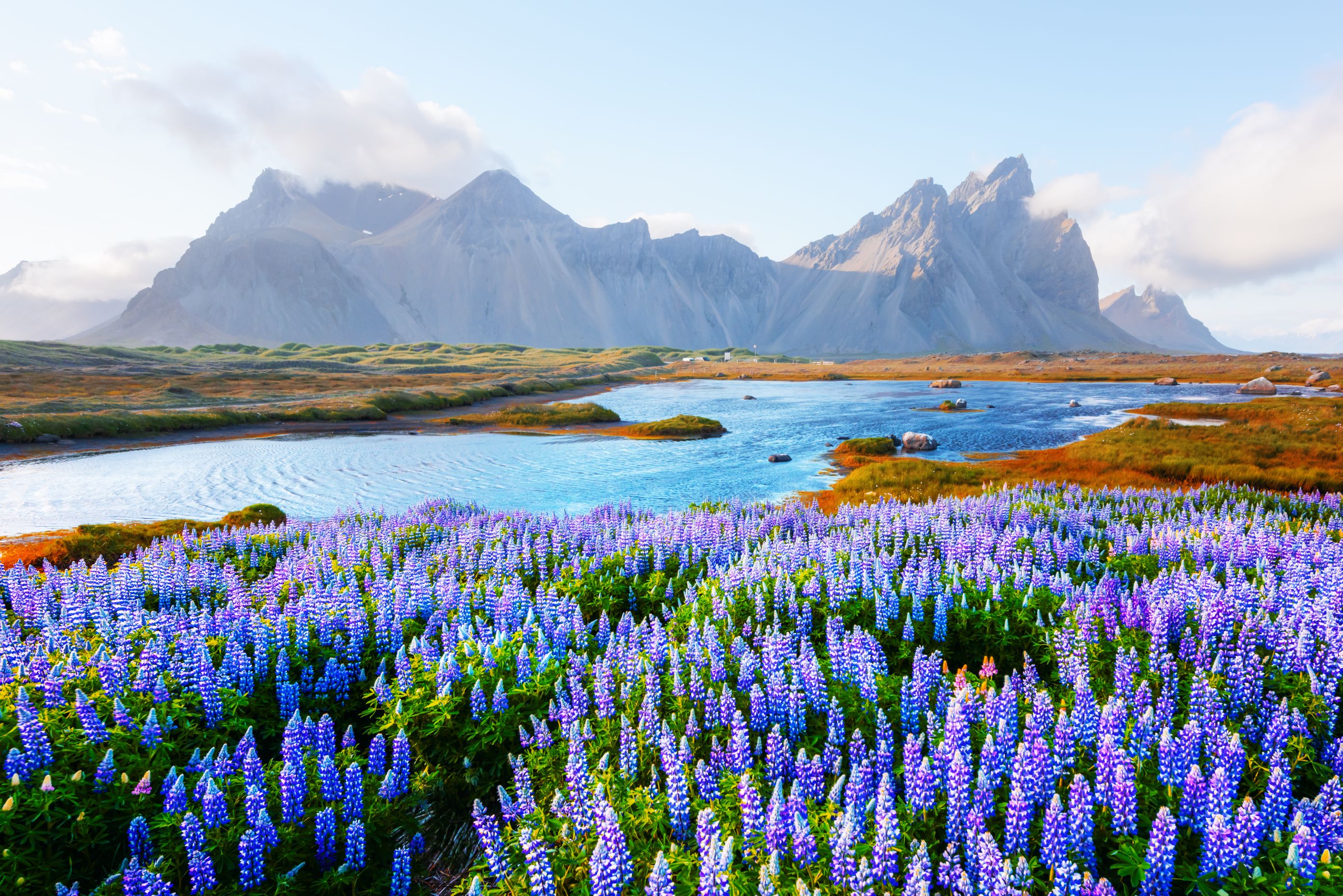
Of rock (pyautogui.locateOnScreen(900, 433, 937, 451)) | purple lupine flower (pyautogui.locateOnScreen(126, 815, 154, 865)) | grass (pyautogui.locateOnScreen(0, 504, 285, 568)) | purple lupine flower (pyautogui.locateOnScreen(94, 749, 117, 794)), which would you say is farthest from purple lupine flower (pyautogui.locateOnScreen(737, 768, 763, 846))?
rock (pyautogui.locateOnScreen(900, 433, 937, 451))

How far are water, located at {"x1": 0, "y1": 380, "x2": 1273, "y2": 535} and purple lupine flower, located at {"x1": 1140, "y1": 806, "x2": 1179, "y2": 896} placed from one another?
25.2 metres

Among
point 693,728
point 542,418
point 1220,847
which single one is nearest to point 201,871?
point 693,728

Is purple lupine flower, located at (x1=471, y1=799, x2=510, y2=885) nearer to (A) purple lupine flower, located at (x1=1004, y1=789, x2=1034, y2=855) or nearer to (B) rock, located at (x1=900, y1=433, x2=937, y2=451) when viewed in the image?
(A) purple lupine flower, located at (x1=1004, y1=789, x2=1034, y2=855)

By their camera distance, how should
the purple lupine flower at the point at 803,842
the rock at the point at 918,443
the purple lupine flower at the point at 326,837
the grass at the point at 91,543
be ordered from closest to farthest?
1. the purple lupine flower at the point at 803,842
2. the purple lupine flower at the point at 326,837
3. the grass at the point at 91,543
4. the rock at the point at 918,443

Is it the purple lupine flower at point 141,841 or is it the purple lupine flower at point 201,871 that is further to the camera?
the purple lupine flower at point 141,841

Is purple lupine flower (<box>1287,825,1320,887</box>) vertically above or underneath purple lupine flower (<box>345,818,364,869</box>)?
above

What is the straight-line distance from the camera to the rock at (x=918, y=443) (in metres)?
46.0

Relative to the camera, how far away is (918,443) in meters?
46.3

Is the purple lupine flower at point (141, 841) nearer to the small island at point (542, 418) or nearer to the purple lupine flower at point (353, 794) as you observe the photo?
the purple lupine flower at point (353, 794)

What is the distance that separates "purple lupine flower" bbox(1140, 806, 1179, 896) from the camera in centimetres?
372

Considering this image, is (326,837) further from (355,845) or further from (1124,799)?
(1124,799)

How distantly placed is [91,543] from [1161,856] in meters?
21.5

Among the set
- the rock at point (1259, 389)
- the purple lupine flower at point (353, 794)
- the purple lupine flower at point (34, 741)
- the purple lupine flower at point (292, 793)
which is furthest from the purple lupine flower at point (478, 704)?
the rock at point (1259, 389)

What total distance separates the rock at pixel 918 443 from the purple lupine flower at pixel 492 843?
147ft
